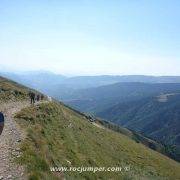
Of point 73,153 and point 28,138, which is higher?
point 28,138

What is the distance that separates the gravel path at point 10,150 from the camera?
2103cm

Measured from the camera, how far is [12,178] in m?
20.2

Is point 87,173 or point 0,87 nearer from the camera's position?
point 87,173

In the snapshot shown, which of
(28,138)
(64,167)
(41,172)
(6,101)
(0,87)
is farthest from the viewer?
(0,87)

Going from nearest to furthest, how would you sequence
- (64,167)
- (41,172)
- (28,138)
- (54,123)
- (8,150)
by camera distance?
1. (41,172)
2. (8,150)
3. (64,167)
4. (28,138)
5. (54,123)

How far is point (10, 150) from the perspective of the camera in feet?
84.2

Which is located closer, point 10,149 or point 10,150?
point 10,150

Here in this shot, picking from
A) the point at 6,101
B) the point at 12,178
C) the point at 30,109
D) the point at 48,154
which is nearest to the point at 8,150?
the point at 48,154

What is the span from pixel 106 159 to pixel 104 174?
7709mm

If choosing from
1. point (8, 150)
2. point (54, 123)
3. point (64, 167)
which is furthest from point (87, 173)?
point (54, 123)

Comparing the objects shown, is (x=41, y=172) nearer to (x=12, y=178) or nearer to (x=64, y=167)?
(x=12, y=178)

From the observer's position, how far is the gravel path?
2103 cm

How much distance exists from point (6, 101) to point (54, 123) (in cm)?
1281

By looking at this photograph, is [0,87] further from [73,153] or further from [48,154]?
[48,154]
